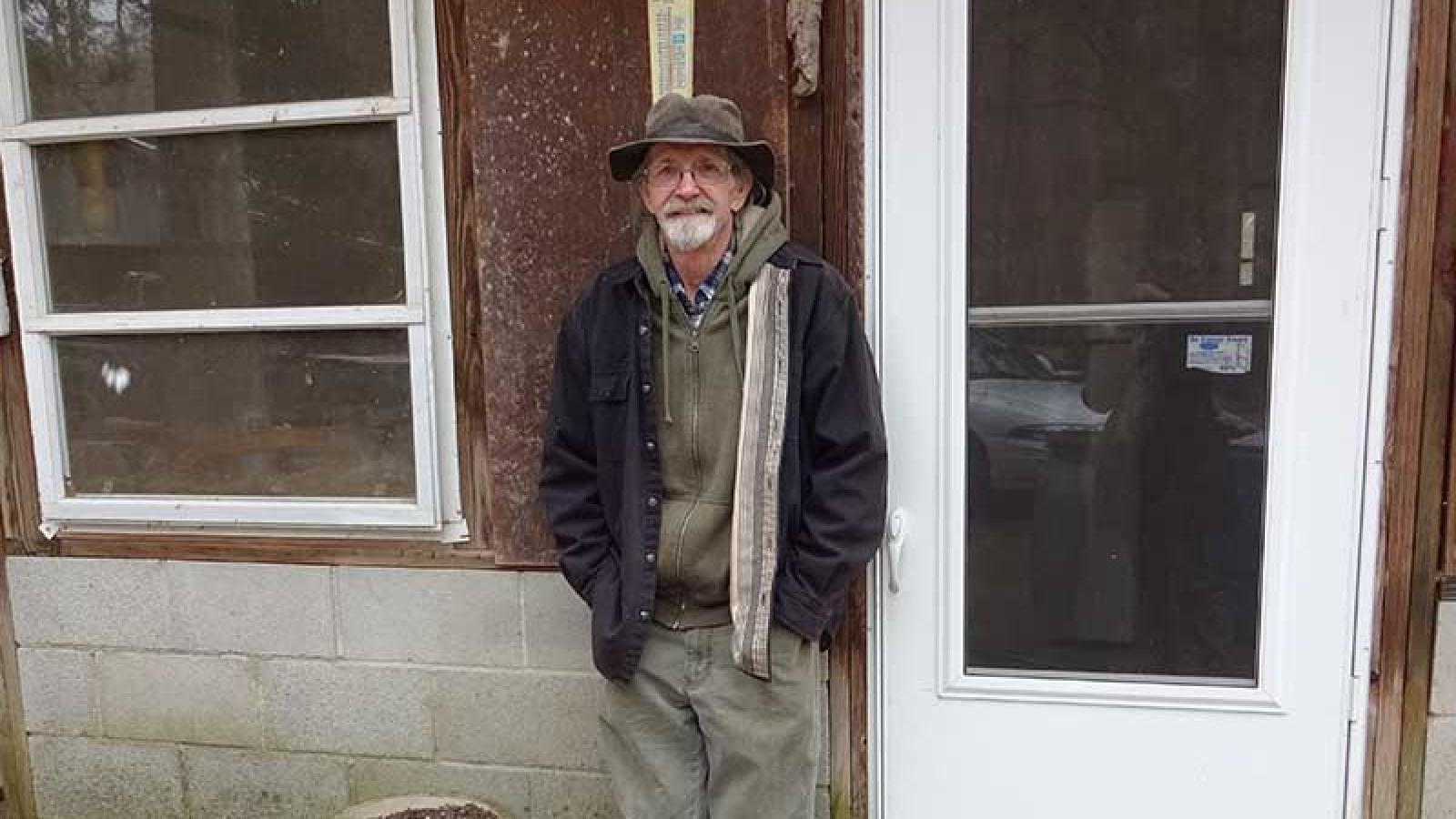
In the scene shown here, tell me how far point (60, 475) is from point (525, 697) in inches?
57.0

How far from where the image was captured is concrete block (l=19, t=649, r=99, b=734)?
8.29 ft

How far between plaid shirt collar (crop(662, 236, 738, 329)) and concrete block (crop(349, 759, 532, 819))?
1318 mm

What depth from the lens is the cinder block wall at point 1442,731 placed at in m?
1.91

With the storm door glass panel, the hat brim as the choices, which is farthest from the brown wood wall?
the storm door glass panel

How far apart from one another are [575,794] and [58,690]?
154 cm

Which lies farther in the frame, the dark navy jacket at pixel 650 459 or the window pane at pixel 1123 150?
the window pane at pixel 1123 150

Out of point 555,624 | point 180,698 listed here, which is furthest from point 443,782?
point 180,698

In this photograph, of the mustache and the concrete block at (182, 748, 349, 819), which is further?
the concrete block at (182, 748, 349, 819)

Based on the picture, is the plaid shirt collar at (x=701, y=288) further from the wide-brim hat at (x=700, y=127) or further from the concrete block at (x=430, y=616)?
the concrete block at (x=430, y=616)

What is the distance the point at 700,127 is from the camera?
1.69 metres

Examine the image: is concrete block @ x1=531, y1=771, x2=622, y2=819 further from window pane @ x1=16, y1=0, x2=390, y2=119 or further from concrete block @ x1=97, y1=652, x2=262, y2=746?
window pane @ x1=16, y1=0, x2=390, y2=119

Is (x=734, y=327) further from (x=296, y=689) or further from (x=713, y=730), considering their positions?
(x=296, y=689)

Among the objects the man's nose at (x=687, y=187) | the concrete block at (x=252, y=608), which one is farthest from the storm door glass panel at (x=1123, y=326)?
the concrete block at (x=252, y=608)

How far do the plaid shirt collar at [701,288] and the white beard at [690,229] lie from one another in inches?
2.6
